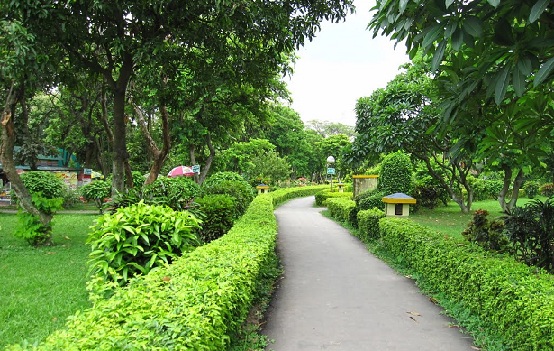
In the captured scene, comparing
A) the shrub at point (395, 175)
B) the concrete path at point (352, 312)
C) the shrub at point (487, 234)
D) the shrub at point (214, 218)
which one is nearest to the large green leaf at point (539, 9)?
Result: the concrete path at point (352, 312)

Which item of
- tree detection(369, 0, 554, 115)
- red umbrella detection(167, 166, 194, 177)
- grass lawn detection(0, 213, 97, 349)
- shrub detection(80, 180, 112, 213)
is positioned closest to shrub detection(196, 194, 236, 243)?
grass lawn detection(0, 213, 97, 349)

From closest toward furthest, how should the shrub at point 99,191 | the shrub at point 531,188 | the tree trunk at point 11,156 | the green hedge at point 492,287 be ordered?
the green hedge at point 492,287 → the tree trunk at point 11,156 → the shrub at point 99,191 → the shrub at point 531,188

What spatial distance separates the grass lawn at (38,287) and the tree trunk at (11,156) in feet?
2.84

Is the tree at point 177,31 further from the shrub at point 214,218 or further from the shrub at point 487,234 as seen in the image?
the shrub at point 487,234

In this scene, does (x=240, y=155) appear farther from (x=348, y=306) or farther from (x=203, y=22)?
(x=348, y=306)

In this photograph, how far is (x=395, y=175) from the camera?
15.5 m

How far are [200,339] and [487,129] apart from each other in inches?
134

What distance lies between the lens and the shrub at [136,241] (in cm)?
494

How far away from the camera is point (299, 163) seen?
48.7m

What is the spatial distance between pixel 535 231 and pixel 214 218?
547cm

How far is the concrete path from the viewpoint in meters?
4.00

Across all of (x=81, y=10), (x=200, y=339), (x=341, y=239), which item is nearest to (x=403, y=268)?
(x=341, y=239)

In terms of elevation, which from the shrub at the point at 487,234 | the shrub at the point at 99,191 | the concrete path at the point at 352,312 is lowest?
the concrete path at the point at 352,312

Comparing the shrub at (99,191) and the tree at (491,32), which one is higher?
the tree at (491,32)
